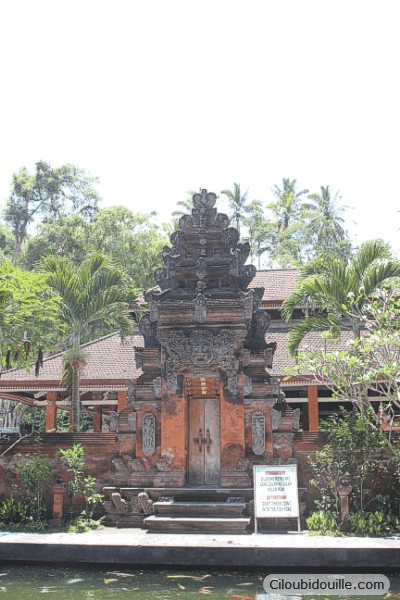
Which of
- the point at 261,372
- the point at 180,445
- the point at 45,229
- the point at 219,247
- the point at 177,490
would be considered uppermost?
the point at 45,229

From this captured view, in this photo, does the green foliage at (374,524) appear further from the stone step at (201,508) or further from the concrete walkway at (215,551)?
the stone step at (201,508)

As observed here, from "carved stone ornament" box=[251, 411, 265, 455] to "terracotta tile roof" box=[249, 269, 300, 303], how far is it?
741 centimetres

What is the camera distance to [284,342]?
20.3 m

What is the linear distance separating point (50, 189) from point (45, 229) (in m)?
6.63

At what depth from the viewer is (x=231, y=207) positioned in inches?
1879

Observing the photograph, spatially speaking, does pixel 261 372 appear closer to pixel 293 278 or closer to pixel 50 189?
pixel 293 278

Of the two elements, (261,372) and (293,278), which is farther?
(293,278)

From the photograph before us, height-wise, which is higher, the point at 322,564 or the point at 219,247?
the point at 219,247

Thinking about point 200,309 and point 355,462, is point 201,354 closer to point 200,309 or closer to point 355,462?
point 200,309

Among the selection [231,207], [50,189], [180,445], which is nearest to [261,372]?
[180,445]

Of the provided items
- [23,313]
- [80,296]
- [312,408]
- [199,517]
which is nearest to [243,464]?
[199,517]

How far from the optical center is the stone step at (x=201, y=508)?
13.1 metres

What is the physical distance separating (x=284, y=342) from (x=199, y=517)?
27.1 ft

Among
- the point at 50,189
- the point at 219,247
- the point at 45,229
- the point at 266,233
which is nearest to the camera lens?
the point at 219,247
